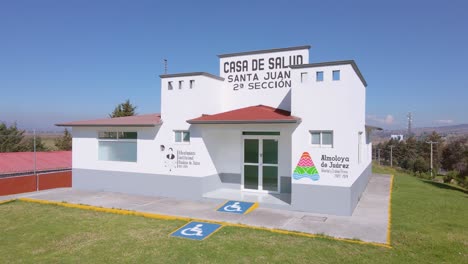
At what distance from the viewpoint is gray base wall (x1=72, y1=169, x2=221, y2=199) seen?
12.2 m

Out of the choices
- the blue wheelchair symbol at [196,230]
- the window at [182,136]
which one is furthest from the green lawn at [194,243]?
the window at [182,136]

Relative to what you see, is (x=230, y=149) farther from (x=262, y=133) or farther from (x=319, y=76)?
(x=319, y=76)

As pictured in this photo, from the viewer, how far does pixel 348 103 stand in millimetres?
9883

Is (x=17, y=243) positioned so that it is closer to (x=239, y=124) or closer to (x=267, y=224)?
(x=267, y=224)

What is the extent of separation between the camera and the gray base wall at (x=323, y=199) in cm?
984

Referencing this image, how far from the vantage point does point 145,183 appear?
1304 cm

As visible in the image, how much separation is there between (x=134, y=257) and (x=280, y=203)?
5428 mm

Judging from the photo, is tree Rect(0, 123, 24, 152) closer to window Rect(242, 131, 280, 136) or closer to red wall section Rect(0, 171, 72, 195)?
red wall section Rect(0, 171, 72, 195)

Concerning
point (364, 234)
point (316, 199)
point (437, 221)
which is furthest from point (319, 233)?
point (437, 221)

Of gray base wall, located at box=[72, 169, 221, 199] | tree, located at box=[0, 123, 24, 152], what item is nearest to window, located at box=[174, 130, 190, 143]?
gray base wall, located at box=[72, 169, 221, 199]

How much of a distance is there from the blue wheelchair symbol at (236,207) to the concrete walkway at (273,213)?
0.88ft

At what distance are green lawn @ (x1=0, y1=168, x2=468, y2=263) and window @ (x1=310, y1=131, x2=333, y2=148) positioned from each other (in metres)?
2.81

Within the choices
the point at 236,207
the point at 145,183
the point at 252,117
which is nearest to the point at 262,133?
the point at 252,117

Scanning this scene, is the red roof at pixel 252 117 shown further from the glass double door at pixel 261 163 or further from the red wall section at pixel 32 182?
the red wall section at pixel 32 182
